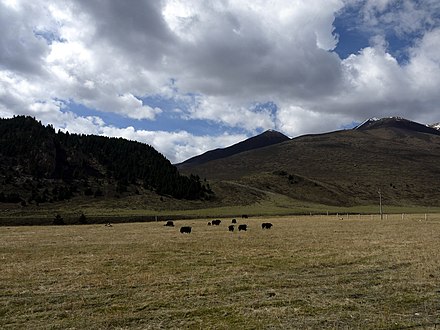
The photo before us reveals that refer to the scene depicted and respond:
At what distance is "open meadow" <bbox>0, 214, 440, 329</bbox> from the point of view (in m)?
11.9

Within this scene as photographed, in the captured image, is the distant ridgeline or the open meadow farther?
the distant ridgeline

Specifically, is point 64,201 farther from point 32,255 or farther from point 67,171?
point 32,255

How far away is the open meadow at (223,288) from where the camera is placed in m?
11.9

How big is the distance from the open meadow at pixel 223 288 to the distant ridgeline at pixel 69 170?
92459mm

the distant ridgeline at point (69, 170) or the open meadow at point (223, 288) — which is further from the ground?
the distant ridgeline at point (69, 170)

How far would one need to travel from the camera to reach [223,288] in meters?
16.0

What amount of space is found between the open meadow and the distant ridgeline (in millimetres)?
92459

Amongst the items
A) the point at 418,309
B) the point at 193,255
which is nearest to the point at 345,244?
the point at 193,255

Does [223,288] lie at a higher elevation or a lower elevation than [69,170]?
lower

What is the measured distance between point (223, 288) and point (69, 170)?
144 meters

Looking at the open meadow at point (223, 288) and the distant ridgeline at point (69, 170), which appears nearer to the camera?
the open meadow at point (223, 288)

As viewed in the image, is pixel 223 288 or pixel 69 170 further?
pixel 69 170

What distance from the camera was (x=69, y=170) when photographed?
149 meters

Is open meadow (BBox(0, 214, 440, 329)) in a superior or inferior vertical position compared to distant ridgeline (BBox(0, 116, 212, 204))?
inferior
